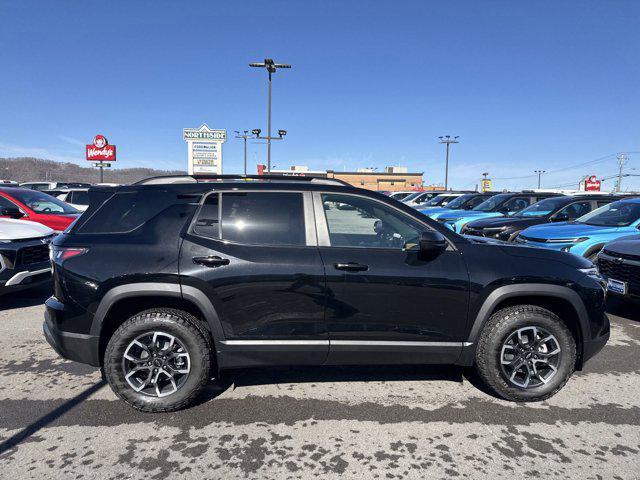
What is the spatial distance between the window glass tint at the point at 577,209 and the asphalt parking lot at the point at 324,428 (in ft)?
20.5

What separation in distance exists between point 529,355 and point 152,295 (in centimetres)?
318

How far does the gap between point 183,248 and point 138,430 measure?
1.40m

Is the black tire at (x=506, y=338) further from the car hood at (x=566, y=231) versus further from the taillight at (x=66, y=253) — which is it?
the car hood at (x=566, y=231)

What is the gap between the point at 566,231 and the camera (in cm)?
654

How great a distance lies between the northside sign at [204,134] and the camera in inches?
779

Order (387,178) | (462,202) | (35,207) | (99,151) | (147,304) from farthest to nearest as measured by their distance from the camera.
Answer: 1. (387,178)
2. (99,151)
3. (462,202)
4. (35,207)
5. (147,304)

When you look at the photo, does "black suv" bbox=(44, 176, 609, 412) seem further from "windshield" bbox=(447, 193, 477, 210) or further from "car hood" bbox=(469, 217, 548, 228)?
"windshield" bbox=(447, 193, 477, 210)

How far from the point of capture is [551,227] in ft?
22.7

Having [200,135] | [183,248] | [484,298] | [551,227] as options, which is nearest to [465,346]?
[484,298]

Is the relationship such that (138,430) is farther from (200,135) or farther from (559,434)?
(200,135)

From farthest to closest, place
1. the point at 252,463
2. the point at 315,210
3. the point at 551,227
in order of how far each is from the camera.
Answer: the point at 551,227
the point at 315,210
the point at 252,463

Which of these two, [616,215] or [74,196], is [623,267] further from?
[74,196]

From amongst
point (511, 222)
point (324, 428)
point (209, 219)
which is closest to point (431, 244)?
point (324, 428)

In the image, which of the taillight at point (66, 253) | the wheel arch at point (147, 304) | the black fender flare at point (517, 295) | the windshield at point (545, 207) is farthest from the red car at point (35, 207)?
the windshield at point (545, 207)
